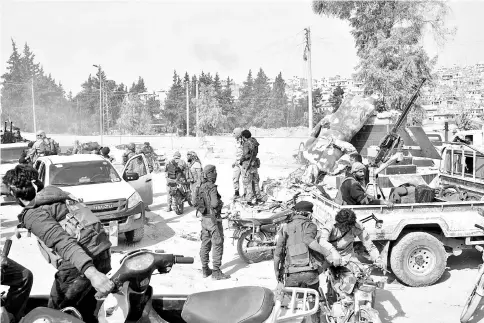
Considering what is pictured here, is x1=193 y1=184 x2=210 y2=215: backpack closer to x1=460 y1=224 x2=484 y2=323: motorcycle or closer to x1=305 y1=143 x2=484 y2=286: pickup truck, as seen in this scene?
x1=305 y1=143 x2=484 y2=286: pickup truck

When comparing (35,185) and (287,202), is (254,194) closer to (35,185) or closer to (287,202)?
(287,202)

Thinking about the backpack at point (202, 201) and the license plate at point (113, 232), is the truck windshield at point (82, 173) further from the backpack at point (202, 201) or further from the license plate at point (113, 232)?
the backpack at point (202, 201)

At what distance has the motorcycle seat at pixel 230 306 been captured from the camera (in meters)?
2.76

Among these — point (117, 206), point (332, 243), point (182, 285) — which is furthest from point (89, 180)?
point (332, 243)

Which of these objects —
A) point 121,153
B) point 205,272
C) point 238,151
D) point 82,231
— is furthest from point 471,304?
point 121,153

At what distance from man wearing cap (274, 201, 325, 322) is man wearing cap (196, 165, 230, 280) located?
90.4 inches

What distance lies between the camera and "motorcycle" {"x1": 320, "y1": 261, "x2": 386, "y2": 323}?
15.6ft

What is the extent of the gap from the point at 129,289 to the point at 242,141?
328 inches

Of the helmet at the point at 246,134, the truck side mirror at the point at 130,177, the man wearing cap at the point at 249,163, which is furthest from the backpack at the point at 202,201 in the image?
the helmet at the point at 246,134

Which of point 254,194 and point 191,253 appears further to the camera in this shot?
point 254,194

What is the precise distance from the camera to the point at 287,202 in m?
8.09

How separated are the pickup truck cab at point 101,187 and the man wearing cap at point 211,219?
67.0 inches

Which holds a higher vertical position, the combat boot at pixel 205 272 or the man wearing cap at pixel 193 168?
the man wearing cap at pixel 193 168

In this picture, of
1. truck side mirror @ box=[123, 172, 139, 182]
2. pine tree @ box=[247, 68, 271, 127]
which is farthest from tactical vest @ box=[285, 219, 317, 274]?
pine tree @ box=[247, 68, 271, 127]
